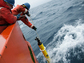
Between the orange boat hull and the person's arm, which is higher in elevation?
the person's arm

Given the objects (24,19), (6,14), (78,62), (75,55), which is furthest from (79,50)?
(6,14)

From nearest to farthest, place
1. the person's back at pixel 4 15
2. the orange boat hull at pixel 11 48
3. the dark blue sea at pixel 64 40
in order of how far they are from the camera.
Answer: the orange boat hull at pixel 11 48, the person's back at pixel 4 15, the dark blue sea at pixel 64 40

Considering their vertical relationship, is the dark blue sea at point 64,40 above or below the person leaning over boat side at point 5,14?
below

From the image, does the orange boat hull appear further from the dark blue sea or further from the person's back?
the dark blue sea

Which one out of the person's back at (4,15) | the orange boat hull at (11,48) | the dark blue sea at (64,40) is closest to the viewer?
the orange boat hull at (11,48)

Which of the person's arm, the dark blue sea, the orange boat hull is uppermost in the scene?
the person's arm

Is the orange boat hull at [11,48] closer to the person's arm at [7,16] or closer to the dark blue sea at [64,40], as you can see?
the person's arm at [7,16]

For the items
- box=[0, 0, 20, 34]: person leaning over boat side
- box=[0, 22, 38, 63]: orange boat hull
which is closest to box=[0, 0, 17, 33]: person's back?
box=[0, 0, 20, 34]: person leaning over boat side

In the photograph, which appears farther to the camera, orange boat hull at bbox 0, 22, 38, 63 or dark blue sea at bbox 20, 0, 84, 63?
dark blue sea at bbox 20, 0, 84, 63

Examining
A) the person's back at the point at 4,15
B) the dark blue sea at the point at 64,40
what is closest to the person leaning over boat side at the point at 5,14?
the person's back at the point at 4,15

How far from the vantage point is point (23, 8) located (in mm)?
3234

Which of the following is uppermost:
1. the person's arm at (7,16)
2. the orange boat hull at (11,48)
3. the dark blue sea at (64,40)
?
the person's arm at (7,16)

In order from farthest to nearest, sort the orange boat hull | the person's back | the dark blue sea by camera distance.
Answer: the dark blue sea < the person's back < the orange boat hull

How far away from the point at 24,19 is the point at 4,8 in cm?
175
